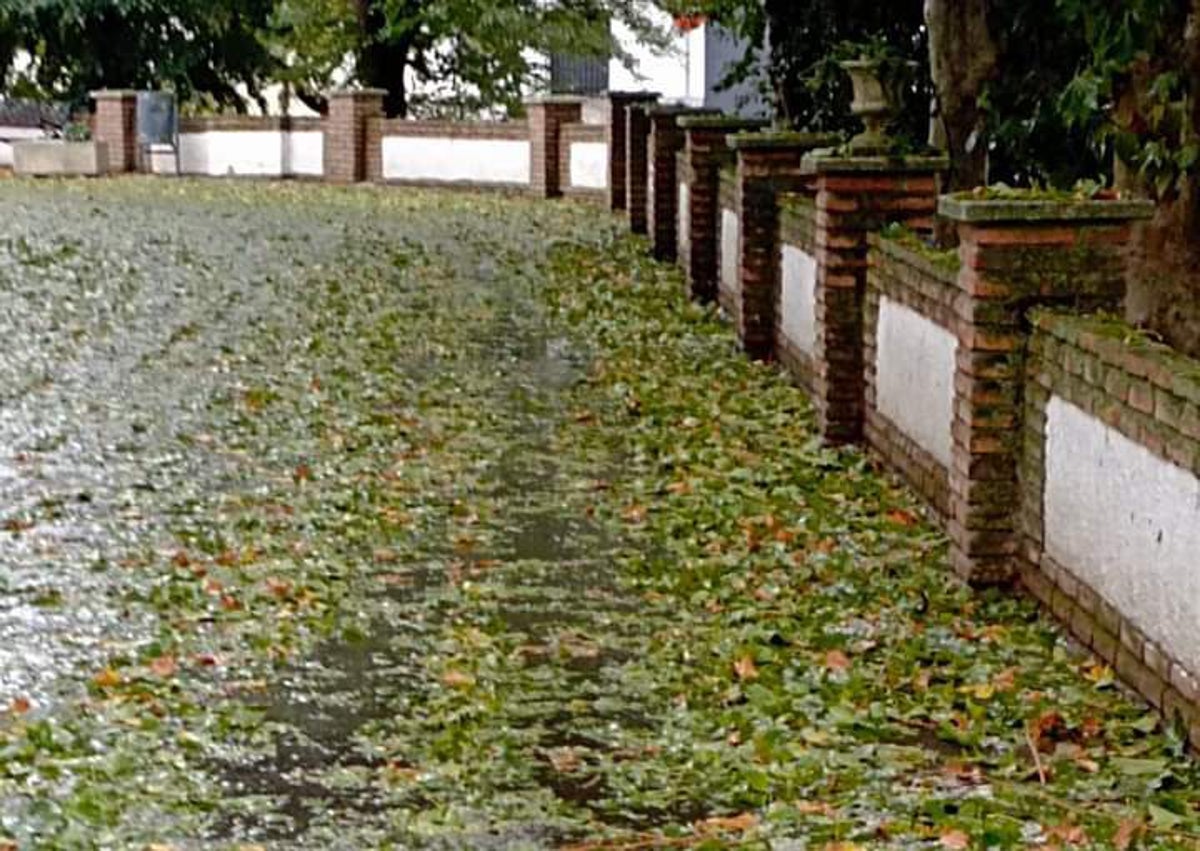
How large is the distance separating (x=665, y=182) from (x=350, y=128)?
13.3 m

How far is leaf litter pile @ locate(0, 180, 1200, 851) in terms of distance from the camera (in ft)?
18.6

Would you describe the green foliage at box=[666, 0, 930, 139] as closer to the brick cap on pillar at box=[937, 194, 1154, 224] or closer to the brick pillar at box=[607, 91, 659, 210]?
the brick pillar at box=[607, 91, 659, 210]

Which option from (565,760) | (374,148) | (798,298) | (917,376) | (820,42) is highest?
(820,42)

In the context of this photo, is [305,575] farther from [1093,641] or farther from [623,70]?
[623,70]

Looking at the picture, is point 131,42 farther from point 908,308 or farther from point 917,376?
point 917,376

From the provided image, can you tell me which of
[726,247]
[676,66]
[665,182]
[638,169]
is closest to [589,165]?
[638,169]

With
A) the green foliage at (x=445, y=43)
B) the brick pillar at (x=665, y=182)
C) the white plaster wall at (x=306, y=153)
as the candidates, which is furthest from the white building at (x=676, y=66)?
the brick pillar at (x=665, y=182)

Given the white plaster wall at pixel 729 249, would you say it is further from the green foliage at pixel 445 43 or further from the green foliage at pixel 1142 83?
the green foliage at pixel 445 43

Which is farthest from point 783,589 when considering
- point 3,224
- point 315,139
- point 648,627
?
point 315,139

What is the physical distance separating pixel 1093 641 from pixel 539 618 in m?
1.89

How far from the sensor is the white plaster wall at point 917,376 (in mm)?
9156

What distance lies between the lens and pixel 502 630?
7594 mm

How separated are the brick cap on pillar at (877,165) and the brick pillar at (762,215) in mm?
2964

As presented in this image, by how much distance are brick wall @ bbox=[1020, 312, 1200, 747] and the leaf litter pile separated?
0.13 metres
